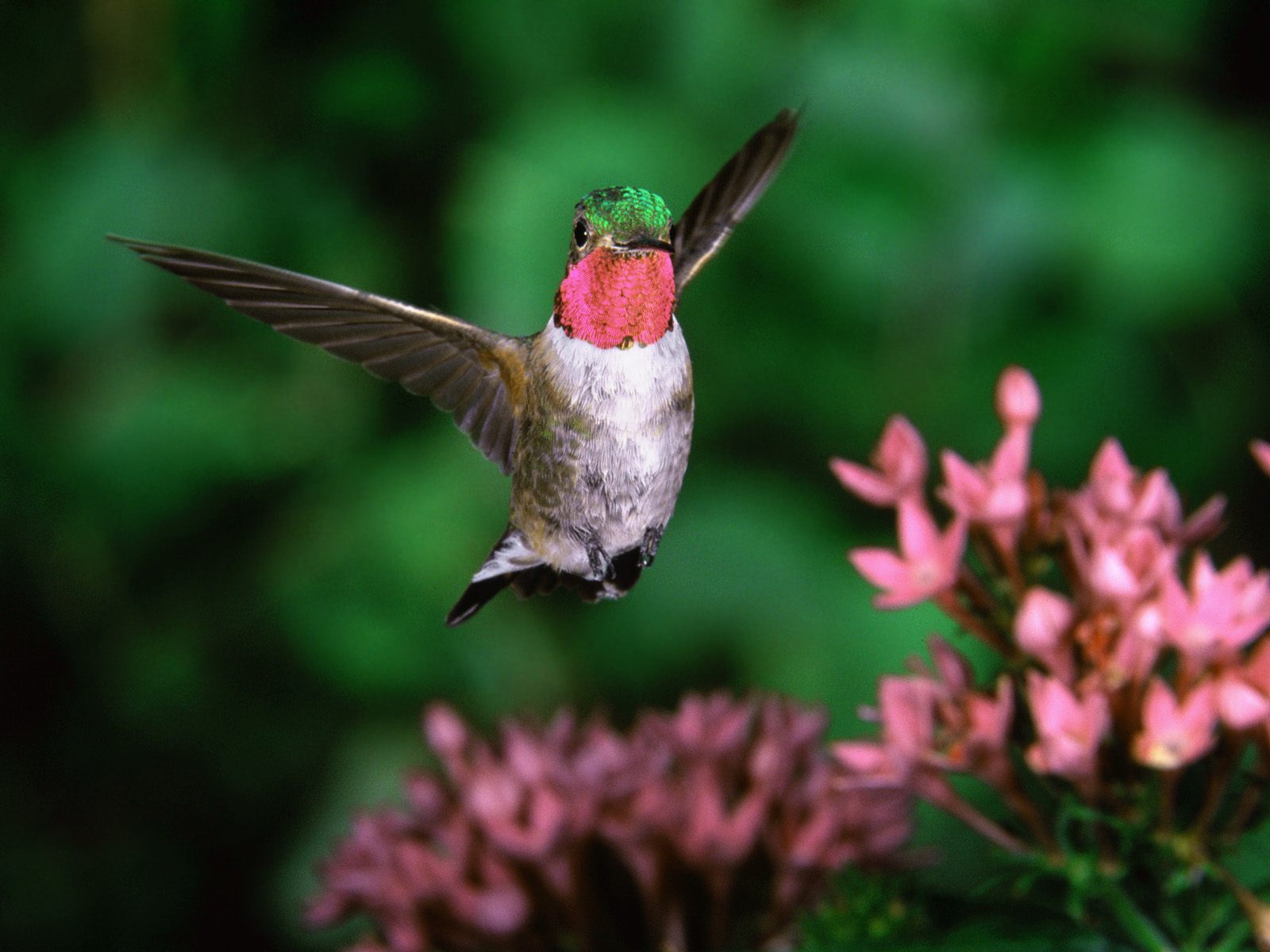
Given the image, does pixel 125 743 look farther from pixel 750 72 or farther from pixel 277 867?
pixel 750 72

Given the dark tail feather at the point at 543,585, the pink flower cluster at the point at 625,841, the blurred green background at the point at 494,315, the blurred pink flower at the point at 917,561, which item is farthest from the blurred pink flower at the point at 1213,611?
the blurred green background at the point at 494,315

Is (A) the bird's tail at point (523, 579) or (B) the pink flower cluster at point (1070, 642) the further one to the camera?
(B) the pink flower cluster at point (1070, 642)

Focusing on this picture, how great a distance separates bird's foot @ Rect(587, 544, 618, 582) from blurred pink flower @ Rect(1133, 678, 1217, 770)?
0.38m

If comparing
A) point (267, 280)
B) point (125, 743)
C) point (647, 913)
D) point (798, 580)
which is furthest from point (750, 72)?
point (267, 280)

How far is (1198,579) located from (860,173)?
1156mm

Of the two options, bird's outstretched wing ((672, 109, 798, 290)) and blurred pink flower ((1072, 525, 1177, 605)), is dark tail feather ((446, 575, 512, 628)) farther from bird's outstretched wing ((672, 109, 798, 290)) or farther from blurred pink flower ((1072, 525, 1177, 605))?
blurred pink flower ((1072, 525, 1177, 605))

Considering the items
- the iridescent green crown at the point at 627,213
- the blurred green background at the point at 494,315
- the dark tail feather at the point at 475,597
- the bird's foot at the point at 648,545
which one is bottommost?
the dark tail feather at the point at 475,597

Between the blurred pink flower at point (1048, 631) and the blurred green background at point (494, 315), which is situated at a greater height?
the blurred green background at point (494, 315)

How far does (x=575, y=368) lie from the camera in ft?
1.88

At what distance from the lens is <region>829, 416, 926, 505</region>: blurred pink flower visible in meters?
0.92

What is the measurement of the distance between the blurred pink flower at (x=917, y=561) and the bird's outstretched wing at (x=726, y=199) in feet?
0.84

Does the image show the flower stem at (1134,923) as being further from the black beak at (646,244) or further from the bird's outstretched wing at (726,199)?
the black beak at (646,244)

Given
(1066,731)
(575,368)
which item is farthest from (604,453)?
(1066,731)

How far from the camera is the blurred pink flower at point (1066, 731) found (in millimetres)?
820
